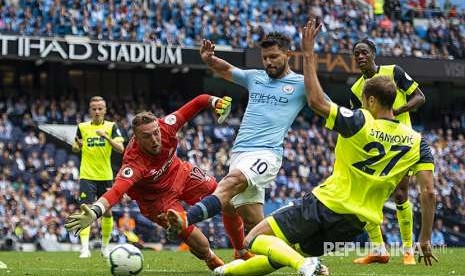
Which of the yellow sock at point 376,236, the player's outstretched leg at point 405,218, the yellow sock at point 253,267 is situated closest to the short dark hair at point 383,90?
the yellow sock at point 253,267

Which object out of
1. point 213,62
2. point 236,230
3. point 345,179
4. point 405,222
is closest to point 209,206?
point 345,179

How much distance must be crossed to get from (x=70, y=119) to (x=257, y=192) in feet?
63.2

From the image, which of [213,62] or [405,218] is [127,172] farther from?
[405,218]

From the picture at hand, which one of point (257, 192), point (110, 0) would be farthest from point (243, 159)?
point (110, 0)

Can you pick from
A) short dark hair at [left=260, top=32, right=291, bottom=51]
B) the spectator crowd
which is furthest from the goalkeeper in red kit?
the spectator crowd

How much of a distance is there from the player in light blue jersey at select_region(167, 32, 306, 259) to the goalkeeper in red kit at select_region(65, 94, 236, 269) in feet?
1.26

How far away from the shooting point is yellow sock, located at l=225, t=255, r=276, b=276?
8336 millimetres

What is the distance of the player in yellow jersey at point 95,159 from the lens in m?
16.0

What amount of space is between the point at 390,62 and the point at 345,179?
24.6 m

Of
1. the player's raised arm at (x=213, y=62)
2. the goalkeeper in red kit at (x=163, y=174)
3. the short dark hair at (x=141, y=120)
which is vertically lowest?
the goalkeeper in red kit at (x=163, y=174)

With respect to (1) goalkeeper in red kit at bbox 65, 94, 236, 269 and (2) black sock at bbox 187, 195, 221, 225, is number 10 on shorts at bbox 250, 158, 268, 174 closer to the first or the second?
(1) goalkeeper in red kit at bbox 65, 94, 236, 269

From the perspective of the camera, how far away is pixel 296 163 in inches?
1160

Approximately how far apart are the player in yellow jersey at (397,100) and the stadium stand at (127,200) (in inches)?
431

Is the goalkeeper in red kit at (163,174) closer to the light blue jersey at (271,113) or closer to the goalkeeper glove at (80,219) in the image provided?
the light blue jersey at (271,113)
